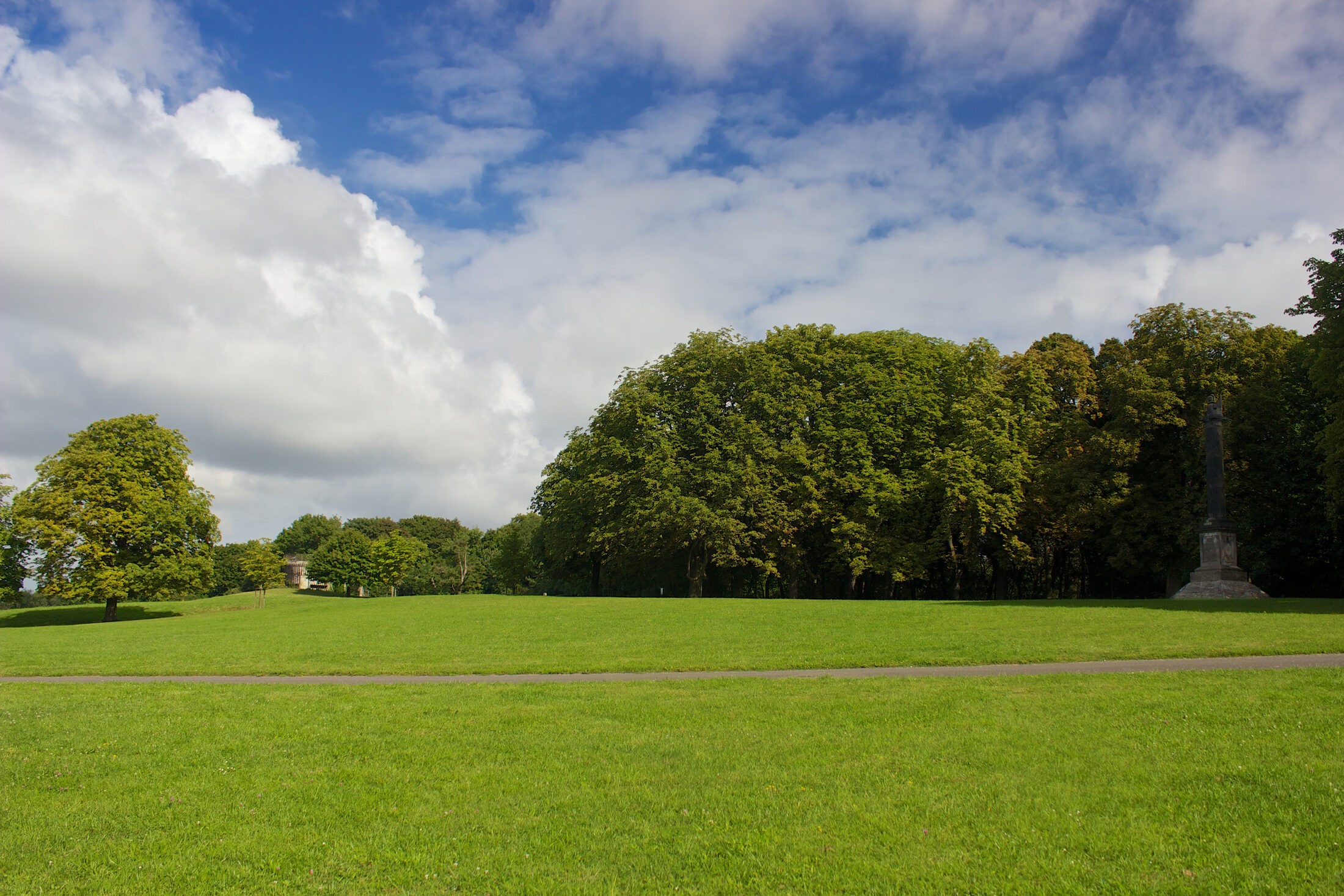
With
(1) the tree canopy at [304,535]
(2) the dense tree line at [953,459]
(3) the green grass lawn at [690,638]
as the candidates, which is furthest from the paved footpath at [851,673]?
(1) the tree canopy at [304,535]

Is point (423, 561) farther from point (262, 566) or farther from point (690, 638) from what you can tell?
point (690, 638)

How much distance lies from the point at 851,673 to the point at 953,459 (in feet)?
91.4

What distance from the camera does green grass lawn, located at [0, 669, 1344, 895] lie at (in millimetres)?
5680

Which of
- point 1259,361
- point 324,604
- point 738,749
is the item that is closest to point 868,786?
point 738,749

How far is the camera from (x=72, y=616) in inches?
2030

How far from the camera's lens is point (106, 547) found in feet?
151

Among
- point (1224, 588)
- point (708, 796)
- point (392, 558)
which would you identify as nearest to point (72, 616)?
point (392, 558)

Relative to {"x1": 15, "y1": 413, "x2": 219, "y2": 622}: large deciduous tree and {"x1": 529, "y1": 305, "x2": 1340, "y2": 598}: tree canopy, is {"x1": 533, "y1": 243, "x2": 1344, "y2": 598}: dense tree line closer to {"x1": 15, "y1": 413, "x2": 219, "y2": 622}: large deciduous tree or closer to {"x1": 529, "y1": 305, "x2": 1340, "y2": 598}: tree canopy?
{"x1": 529, "y1": 305, "x2": 1340, "y2": 598}: tree canopy

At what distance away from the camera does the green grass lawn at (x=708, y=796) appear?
224 inches

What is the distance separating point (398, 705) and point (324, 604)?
41.2m

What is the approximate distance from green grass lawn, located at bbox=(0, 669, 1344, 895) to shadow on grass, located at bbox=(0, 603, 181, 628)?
4683 cm

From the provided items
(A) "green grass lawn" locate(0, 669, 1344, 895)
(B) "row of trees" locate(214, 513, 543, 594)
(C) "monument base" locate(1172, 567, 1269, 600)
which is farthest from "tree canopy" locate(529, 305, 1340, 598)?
(A) "green grass lawn" locate(0, 669, 1344, 895)

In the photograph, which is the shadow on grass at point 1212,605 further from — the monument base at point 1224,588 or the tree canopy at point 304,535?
the tree canopy at point 304,535

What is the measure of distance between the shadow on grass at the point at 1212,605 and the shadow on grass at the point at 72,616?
48.4m
